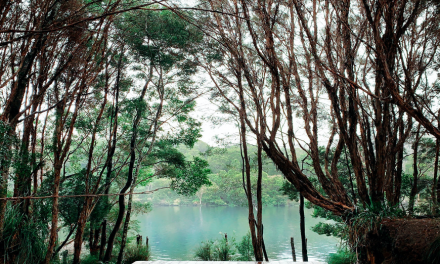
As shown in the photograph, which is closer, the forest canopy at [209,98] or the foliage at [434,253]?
the foliage at [434,253]

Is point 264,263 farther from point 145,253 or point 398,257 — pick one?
point 145,253

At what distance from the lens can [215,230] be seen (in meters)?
15.7

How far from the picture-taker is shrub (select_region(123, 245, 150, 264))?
6.29m

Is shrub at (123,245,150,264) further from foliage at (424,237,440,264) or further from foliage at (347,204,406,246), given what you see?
foliage at (424,237,440,264)

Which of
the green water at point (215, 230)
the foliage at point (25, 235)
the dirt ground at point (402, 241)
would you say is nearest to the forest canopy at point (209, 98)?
the foliage at point (25, 235)

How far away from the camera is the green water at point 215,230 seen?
1156 centimetres

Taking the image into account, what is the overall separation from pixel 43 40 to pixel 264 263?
150 inches

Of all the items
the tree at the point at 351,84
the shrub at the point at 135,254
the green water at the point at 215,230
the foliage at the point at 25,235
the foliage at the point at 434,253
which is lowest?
the green water at the point at 215,230

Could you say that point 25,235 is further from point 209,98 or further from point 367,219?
point 367,219

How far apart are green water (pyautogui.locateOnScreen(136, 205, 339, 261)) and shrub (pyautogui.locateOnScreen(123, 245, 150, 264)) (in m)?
3.47

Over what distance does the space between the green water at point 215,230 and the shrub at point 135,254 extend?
3472 millimetres

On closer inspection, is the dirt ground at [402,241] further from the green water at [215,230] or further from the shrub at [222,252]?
the green water at [215,230]

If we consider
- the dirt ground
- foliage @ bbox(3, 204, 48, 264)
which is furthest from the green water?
the dirt ground

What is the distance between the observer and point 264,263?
2422 millimetres
